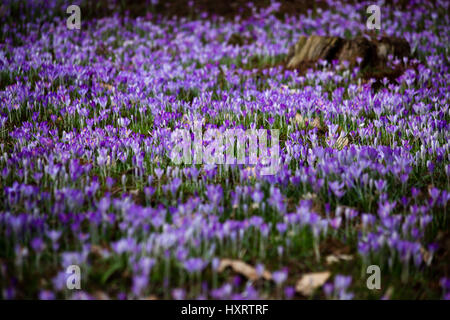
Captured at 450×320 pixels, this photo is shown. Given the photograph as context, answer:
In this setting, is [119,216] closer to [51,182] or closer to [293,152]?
[51,182]

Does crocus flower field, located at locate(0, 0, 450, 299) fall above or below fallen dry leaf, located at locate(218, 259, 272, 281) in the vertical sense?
above

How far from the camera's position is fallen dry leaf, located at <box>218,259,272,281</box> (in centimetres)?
249

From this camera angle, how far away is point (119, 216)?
286cm

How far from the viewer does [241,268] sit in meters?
2.53

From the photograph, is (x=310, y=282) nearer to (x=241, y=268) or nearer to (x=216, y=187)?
(x=241, y=268)

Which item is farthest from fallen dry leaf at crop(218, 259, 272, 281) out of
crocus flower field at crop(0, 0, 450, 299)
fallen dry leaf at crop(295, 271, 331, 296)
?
fallen dry leaf at crop(295, 271, 331, 296)

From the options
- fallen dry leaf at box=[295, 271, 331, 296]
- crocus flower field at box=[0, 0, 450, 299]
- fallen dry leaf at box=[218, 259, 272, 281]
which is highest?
crocus flower field at box=[0, 0, 450, 299]

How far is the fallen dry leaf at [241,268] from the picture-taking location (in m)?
2.49

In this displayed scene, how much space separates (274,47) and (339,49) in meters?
1.65

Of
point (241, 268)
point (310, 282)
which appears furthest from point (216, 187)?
point (310, 282)

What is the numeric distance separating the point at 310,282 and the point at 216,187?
40.5 inches

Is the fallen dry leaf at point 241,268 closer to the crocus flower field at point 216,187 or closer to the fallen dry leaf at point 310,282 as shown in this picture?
the crocus flower field at point 216,187

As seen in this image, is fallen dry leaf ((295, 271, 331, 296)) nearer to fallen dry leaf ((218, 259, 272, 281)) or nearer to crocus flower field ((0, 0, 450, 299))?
crocus flower field ((0, 0, 450, 299))
